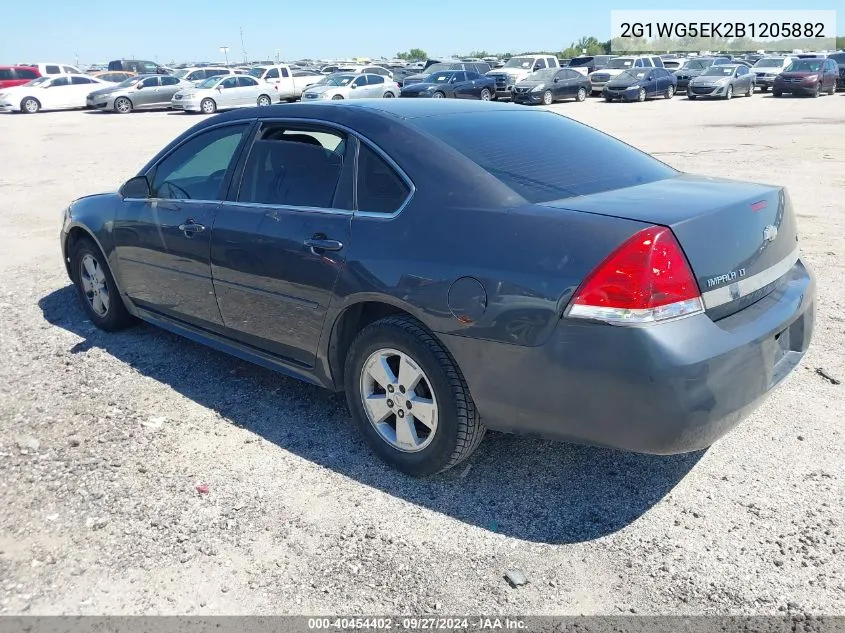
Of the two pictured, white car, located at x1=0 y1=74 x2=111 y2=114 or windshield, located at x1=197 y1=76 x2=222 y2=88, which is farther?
white car, located at x1=0 y1=74 x2=111 y2=114

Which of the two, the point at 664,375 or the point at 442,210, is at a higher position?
the point at 442,210

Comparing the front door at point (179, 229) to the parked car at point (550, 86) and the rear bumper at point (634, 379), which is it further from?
the parked car at point (550, 86)

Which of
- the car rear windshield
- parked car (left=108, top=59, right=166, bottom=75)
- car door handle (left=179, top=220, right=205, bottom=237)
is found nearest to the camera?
the car rear windshield

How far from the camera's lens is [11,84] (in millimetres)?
34094

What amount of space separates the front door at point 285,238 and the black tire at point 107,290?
1470 millimetres

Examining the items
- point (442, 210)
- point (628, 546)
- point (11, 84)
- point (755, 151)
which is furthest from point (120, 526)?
point (11, 84)

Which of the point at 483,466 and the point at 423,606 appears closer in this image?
the point at 423,606

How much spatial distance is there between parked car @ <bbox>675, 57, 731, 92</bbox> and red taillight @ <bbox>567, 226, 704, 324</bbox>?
3463cm

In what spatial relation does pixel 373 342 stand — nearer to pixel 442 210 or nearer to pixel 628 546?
pixel 442 210

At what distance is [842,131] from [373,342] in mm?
17978

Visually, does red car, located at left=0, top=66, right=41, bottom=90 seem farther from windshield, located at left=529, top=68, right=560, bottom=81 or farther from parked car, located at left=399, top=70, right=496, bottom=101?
windshield, located at left=529, top=68, right=560, bottom=81

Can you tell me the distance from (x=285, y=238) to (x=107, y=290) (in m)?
2.26

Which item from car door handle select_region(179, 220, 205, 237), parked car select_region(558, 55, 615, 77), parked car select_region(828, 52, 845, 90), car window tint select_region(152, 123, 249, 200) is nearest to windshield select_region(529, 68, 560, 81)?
parked car select_region(558, 55, 615, 77)

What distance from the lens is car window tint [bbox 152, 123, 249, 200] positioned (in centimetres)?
420
